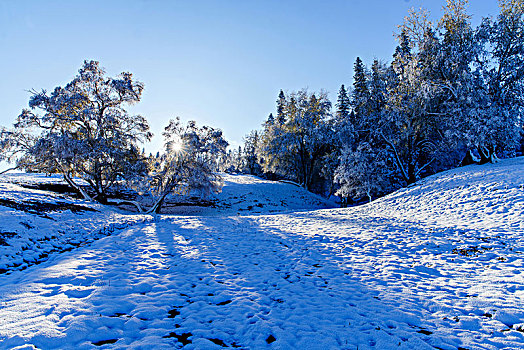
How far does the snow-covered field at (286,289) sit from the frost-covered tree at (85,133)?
32.7ft

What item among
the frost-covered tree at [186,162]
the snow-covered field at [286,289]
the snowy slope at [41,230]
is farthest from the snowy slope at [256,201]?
the snow-covered field at [286,289]

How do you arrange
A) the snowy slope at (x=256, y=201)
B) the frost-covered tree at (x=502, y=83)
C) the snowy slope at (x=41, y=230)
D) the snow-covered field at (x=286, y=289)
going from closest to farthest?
the snow-covered field at (x=286, y=289), the snowy slope at (x=41, y=230), the frost-covered tree at (x=502, y=83), the snowy slope at (x=256, y=201)

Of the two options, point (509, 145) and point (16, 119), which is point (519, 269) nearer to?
point (509, 145)

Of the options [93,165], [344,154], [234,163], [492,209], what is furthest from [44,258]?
[234,163]

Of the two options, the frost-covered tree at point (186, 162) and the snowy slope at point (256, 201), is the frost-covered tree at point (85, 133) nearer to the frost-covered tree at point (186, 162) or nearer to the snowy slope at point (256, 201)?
the frost-covered tree at point (186, 162)

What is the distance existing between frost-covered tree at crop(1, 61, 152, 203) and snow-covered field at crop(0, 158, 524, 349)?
9.96 m

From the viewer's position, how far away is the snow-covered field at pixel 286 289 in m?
3.72

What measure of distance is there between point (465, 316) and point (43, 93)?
2791 cm

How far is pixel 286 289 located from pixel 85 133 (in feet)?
74.6

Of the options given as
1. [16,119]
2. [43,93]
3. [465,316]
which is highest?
[43,93]

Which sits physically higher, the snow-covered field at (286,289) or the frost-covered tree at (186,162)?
the frost-covered tree at (186,162)

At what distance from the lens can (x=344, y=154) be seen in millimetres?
26703

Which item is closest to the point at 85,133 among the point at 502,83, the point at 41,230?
the point at 41,230

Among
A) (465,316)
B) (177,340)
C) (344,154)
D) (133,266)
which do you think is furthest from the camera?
(344,154)
